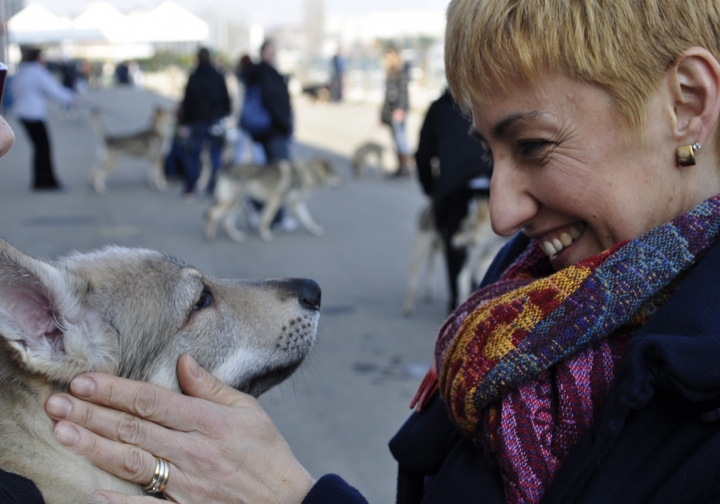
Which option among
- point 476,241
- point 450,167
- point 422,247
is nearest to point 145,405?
point 450,167

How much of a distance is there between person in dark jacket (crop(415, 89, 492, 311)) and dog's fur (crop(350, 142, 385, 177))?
927cm

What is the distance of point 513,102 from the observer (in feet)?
5.14

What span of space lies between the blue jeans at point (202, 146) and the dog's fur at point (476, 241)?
877 cm

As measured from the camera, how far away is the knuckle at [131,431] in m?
1.64

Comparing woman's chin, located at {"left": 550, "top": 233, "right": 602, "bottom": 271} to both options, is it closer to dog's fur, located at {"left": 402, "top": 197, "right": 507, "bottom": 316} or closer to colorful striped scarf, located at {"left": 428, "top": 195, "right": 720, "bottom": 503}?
colorful striped scarf, located at {"left": 428, "top": 195, "right": 720, "bottom": 503}

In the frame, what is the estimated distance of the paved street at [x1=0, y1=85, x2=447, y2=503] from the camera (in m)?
5.19

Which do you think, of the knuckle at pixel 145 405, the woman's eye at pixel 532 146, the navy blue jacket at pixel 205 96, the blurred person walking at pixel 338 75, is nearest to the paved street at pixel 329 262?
the knuckle at pixel 145 405

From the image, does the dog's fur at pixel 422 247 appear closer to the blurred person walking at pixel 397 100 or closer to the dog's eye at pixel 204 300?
the dog's eye at pixel 204 300

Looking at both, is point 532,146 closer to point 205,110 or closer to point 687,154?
point 687,154

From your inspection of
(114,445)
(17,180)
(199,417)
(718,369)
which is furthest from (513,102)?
(17,180)

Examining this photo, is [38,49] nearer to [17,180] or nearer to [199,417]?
[17,180]

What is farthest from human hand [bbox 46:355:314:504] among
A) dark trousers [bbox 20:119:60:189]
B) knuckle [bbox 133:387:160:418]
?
dark trousers [bbox 20:119:60:189]

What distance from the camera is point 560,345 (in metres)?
1.45

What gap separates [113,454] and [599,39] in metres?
1.33
